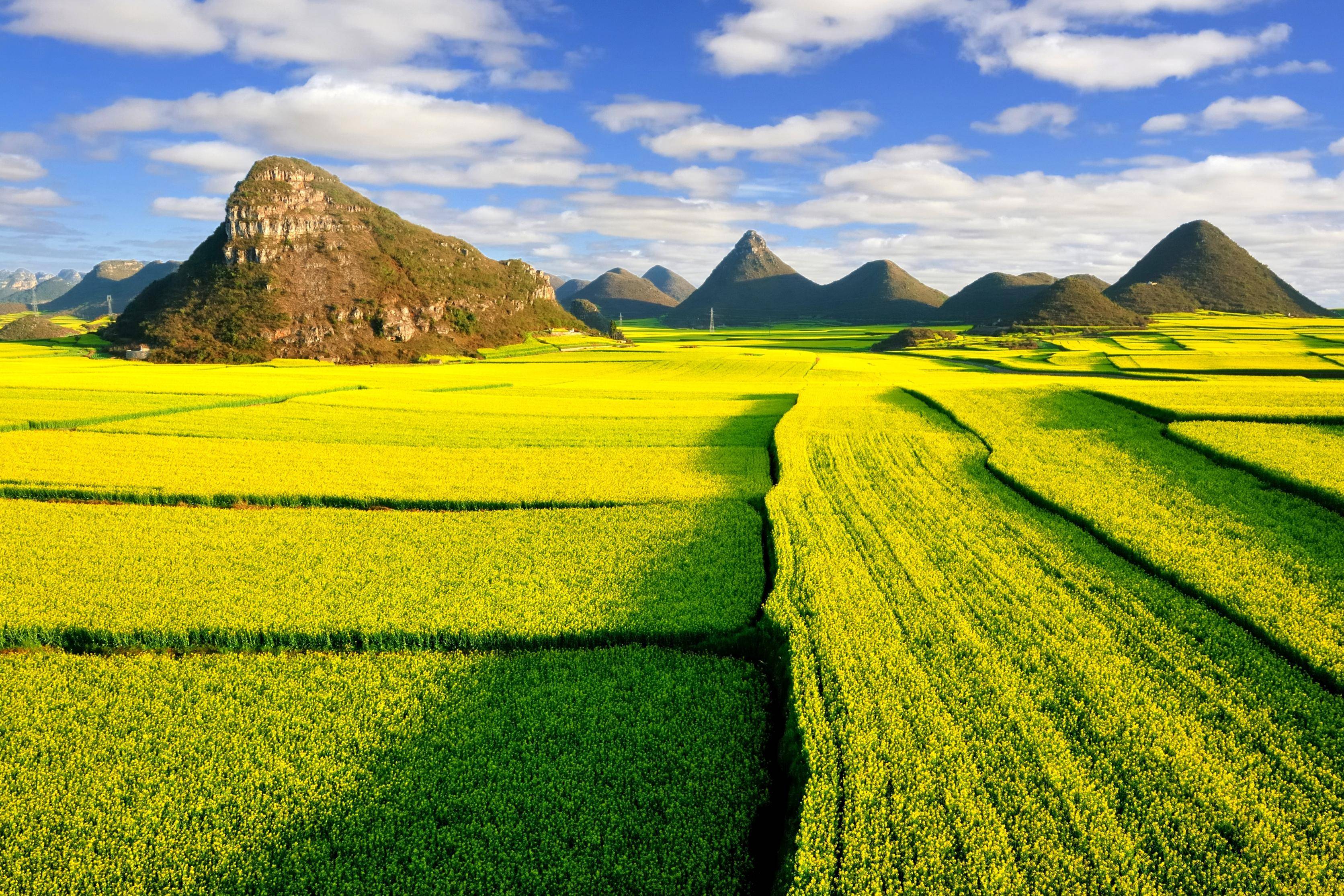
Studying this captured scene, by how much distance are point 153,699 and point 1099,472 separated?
82.8 ft

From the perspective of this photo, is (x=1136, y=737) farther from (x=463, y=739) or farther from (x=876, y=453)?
(x=876, y=453)

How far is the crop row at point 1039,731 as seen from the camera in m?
7.08

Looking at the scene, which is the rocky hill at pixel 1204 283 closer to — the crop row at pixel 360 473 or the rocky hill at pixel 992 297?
the rocky hill at pixel 992 297

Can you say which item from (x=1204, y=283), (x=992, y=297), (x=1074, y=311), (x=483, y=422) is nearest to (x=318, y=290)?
(x=483, y=422)

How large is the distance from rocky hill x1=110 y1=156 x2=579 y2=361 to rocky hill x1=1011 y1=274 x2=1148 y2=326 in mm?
96212

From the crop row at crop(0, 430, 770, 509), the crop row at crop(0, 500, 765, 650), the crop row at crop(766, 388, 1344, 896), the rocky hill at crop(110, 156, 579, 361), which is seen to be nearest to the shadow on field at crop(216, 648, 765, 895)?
the crop row at crop(766, 388, 1344, 896)

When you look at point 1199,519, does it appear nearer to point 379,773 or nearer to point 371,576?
point 379,773

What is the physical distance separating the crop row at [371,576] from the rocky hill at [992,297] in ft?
474

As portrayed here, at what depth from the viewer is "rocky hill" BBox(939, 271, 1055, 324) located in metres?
160

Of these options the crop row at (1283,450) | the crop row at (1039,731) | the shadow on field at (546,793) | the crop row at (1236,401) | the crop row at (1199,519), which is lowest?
the shadow on field at (546,793)

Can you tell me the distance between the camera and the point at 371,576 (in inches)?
577

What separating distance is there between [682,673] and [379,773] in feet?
16.0

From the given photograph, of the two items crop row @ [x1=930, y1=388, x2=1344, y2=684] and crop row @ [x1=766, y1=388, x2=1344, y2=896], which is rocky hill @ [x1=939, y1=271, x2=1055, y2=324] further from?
crop row @ [x1=766, y1=388, x2=1344, y2=896]

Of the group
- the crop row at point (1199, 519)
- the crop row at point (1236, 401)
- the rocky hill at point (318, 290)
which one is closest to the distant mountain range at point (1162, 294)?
the crop row at point (1236, 401)
